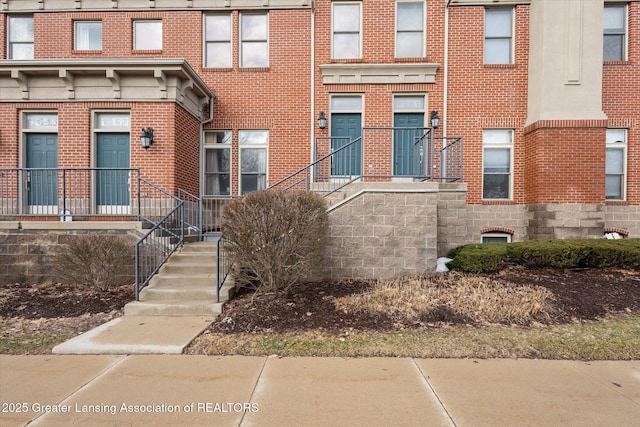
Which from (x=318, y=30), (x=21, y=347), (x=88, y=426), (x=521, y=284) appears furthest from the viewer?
(x=318, y=30)

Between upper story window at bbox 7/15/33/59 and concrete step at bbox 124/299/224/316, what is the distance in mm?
9804

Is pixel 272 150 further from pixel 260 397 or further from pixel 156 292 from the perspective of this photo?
pixel 260 397

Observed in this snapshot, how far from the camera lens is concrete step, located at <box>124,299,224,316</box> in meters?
5.36

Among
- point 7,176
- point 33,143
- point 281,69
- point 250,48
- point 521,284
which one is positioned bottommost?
point 521,284

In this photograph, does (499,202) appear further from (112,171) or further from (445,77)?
(112,171)

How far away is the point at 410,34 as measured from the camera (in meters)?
9.91

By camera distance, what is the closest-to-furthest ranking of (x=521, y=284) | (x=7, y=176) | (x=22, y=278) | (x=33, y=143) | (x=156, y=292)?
(x=156, y=292)
(x=521, y=284)
(x=22, y=278)
(x=7, y=176)
(x=33, y=143)

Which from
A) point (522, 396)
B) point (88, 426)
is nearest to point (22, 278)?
point (88, 426)

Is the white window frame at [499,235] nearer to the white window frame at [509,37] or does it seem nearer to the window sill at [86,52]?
the white window frame at [509,37]

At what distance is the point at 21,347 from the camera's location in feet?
13.9

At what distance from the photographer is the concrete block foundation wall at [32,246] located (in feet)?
23.0

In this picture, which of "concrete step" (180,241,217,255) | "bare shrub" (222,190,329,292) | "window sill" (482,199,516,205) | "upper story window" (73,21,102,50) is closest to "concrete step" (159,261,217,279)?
"concrete step" (180,241,217,255)

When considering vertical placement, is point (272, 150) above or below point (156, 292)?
above

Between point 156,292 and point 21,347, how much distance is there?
71.6 inches
